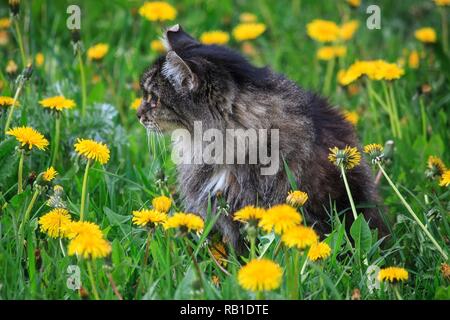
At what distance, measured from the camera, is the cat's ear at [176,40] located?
3199 mm

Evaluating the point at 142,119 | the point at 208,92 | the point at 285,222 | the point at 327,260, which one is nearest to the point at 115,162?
the point at 142,119

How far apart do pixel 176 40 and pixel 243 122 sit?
467 mm

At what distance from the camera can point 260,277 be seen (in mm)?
2174

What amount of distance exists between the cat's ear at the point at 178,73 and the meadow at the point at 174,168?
1.09 feet

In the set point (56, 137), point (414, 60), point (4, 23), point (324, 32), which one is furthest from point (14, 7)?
point (414, 60)

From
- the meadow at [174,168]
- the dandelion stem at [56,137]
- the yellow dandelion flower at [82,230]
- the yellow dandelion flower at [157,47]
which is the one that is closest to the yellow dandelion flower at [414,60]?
the meadow at [174,168]

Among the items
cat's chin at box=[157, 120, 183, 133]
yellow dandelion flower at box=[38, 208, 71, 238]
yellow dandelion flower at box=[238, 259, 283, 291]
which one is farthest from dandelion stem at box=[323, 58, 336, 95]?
yellow dandelion flower at box=[238, 259, 283, 291]

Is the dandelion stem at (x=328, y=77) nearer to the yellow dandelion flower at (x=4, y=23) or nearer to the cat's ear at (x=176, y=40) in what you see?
the cat's ear at (x=176, y=40)

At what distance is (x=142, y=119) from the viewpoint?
10.8 ft

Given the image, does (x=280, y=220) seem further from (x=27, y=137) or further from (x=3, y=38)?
(x=3, y=38)

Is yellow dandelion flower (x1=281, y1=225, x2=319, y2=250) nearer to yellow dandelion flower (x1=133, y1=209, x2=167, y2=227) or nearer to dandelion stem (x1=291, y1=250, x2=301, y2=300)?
dandelion stem (x1=291, y1=250, x2=301, y2=300)

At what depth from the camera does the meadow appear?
254cm
